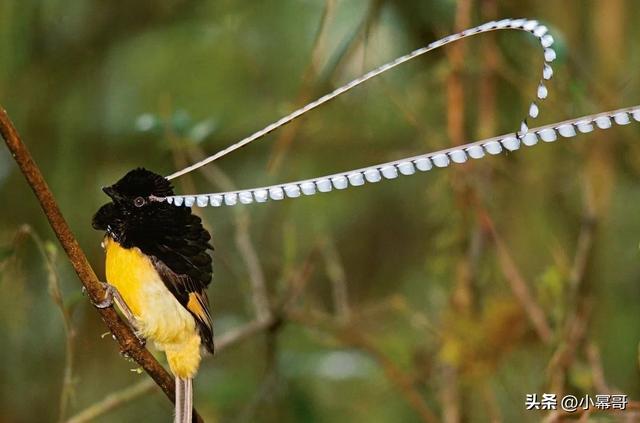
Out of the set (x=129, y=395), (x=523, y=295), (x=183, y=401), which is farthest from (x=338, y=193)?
(x=183, y=401)

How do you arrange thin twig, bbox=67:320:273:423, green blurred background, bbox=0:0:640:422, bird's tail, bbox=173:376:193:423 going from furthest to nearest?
1. green blurred background, bbox=0:0:640:422
2. thin twig, bbox=67:320:273:423
3. bird's tail, bbox=173:376:193:423

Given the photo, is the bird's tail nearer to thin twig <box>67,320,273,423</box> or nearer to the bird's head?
the bird's head

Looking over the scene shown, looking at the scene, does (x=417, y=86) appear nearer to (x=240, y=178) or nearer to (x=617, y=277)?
(x=240, y=178)

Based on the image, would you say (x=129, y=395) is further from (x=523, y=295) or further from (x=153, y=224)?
(x=523, y=295)

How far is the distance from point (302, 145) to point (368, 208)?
0.77ft

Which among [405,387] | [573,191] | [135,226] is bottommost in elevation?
[405,387]

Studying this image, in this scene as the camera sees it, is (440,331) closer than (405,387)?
No

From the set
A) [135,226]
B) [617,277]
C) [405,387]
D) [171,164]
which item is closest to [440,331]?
[405,387]

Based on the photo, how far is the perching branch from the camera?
44 centimetres

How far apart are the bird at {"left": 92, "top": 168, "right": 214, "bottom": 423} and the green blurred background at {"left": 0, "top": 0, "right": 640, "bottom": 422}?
0.36 meters

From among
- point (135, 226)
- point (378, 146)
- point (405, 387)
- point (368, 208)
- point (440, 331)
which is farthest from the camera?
point (368, 208)

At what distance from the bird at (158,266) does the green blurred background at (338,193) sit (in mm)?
362

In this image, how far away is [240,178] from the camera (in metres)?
1.18

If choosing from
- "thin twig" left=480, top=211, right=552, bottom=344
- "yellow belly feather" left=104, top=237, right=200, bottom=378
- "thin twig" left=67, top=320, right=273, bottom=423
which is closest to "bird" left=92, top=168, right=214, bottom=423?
"yellow belly feather" left=104, top=237, right=200, bottom=378
